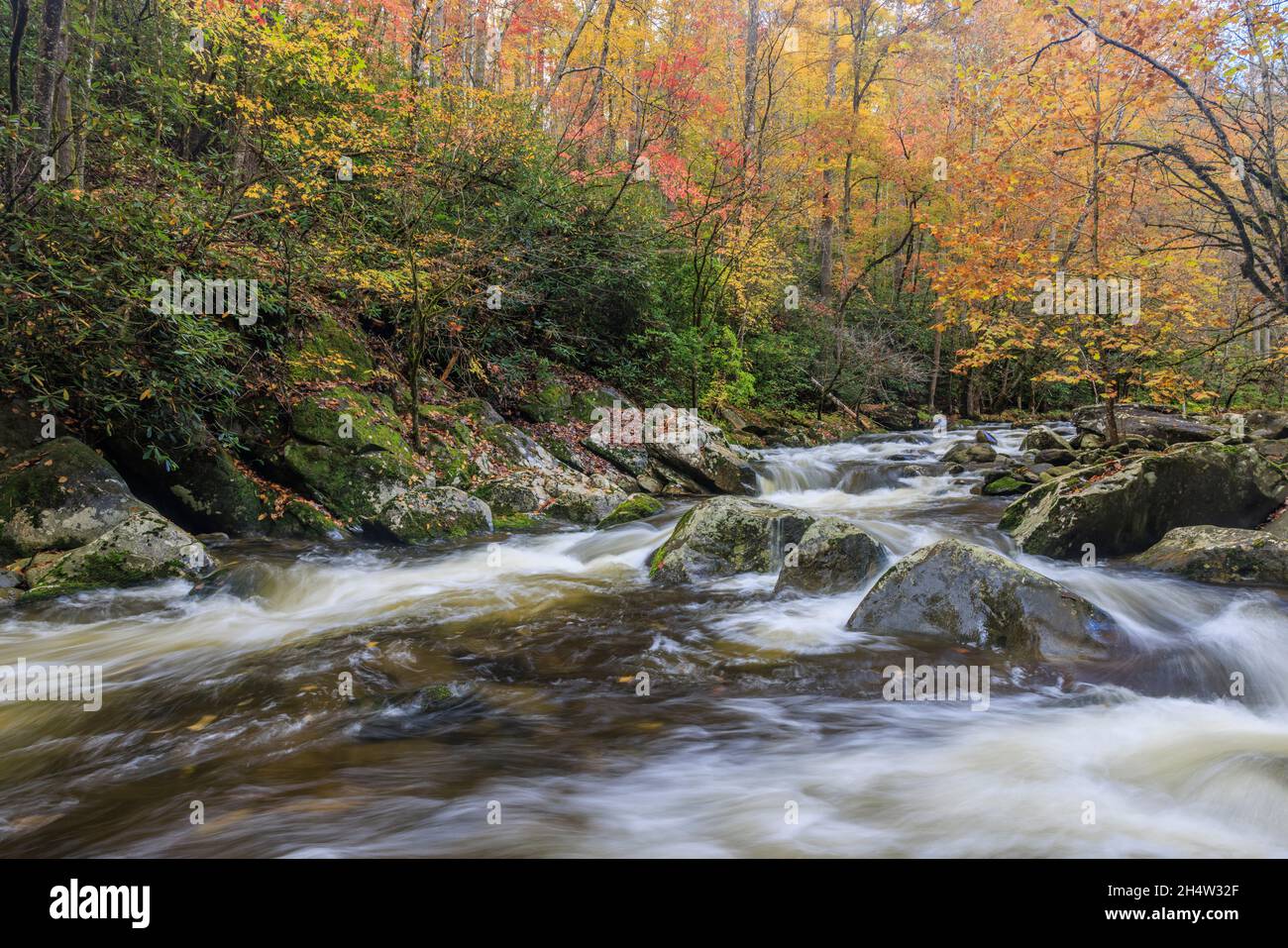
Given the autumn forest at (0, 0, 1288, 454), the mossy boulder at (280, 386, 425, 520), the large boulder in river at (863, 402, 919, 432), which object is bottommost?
the mossy boulder at (280, 386, 425, 520)

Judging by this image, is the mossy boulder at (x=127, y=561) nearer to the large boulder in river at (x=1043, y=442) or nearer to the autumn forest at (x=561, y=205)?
the autumn forest at (x=561, y=205)

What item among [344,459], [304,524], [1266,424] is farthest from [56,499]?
[1266,424]

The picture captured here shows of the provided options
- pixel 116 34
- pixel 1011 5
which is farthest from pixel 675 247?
pixel 1011 5

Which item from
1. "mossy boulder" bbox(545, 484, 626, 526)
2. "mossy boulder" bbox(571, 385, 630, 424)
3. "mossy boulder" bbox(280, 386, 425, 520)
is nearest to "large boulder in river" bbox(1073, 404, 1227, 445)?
"mossy boulder" bbox(545, 484, 626, 526)

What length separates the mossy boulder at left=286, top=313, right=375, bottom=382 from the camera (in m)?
9.48

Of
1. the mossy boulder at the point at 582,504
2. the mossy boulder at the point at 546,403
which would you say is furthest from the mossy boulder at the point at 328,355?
the mossy boulder at the point at 582,504

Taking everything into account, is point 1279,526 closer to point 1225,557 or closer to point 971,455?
point 1225,557

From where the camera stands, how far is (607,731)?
4.21m

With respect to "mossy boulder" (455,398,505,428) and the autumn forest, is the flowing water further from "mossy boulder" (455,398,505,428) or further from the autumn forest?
"mossy boulder" (455,398,505,428)

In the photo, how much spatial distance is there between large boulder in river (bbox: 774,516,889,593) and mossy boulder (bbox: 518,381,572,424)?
6727mm

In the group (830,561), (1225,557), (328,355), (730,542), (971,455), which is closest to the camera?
(1225,557)

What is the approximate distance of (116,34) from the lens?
963 cm

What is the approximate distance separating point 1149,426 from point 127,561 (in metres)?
16.0

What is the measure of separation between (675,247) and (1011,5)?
20.7 meters
